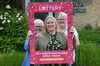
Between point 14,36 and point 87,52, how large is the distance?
235 cm

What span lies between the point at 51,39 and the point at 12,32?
3.88m

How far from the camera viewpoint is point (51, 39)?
8.81ft

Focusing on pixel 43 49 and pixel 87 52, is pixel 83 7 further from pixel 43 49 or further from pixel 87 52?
pixel 43 49

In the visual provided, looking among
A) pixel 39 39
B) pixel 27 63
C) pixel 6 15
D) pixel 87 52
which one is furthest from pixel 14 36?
pixel 39 39

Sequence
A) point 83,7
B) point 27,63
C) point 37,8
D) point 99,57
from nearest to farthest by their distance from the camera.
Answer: point 37,8
point 27,63
point 99,57
point 83,7

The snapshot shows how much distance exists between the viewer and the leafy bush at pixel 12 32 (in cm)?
634

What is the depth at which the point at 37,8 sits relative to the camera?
261 cm

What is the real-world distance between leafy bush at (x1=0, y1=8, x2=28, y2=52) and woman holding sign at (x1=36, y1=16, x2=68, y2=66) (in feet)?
11.8

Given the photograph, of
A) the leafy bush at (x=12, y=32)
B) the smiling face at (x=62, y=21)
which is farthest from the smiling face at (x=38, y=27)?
the leafy bush at (x=12, y=32)

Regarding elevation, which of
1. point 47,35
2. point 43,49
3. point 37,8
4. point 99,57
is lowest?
point 99,57

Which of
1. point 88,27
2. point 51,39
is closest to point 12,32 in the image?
point 51,39

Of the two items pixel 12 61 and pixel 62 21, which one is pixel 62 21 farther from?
pixel 12 61

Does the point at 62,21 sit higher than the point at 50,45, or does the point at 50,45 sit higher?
the point at 62,21

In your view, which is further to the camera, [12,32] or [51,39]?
[12,32]
